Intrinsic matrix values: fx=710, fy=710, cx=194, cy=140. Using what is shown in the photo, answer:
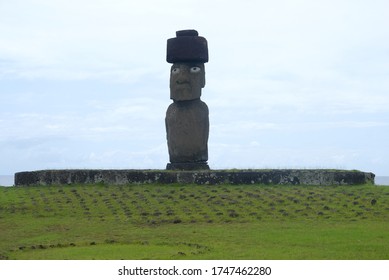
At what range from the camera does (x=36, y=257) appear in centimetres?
1110

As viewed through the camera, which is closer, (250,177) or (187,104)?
(250,177)

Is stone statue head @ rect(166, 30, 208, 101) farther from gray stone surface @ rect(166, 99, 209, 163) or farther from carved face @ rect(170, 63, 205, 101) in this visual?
gray stone surface @ rect(166, 99, 209, 163)

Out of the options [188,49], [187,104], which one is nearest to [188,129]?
[187,104]

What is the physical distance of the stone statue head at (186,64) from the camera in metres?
21.4

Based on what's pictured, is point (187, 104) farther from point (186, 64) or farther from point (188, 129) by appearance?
point (186, 64)

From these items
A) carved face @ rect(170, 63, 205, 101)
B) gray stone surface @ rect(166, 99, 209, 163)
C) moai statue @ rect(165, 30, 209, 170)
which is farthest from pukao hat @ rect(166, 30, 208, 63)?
gray stone surface @ rect(166, 99, 209, 163)

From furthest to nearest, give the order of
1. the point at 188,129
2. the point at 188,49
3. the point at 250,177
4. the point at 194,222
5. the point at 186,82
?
the point at 188,129 → the point at 186,82 → the point at 188,49 → the point at 250,177 → the point at 194,222

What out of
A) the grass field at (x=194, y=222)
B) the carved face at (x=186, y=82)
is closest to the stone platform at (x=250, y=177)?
the grass field at (x=194, y=222)

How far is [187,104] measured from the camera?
21.7m

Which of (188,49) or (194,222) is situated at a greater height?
(188,49)

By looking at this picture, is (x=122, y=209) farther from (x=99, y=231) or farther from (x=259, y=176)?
(x=259, y=176)

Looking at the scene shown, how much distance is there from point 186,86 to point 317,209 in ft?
23.6

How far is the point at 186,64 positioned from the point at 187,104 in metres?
1.21

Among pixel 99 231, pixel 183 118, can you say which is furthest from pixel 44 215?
pixel 183 118
